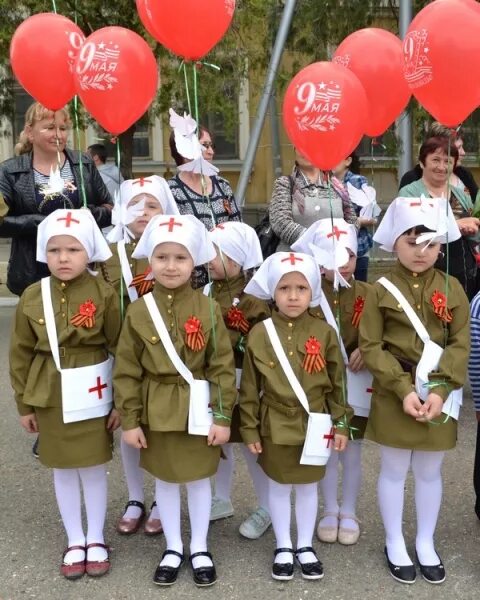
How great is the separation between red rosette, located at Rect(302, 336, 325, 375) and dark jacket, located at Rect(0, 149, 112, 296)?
1.52 meters

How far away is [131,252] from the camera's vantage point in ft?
11.3

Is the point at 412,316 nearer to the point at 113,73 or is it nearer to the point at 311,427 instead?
the point at 311,427

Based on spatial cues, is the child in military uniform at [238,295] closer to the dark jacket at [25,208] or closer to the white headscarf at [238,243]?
the white headscarf at [238,243]

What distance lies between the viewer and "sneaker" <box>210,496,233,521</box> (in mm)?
3578

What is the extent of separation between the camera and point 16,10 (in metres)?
10.5

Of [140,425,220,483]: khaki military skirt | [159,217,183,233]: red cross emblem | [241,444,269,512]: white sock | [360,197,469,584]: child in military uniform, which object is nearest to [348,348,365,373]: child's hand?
[360,197,469,584]: child in military uniform

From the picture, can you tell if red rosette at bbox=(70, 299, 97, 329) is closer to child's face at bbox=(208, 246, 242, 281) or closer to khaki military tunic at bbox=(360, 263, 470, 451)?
child's face at bbox=(208, 246, 242, 281)

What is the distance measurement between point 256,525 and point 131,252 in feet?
4.55

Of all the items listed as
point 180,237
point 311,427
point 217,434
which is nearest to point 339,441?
point 311,427

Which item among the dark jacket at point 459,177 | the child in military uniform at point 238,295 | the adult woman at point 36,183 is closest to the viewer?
the child in military uniform at point 238,295

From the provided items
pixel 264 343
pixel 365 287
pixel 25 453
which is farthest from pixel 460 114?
pixel 25 453

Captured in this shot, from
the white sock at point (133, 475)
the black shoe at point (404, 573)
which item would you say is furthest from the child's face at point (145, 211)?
the black shoe at point (404, 573)

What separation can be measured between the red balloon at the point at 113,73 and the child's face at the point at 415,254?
1.34m

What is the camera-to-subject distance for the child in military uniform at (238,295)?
3.34m
